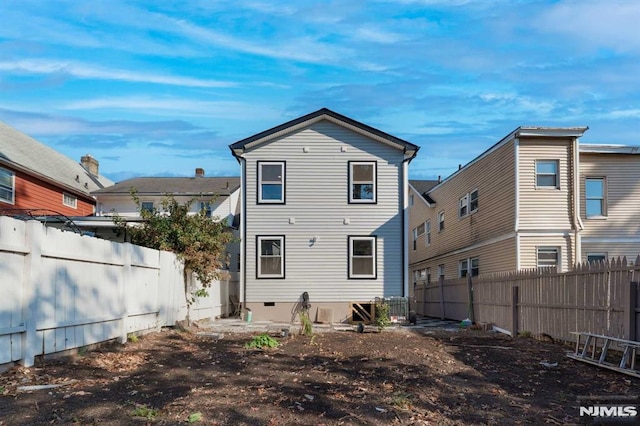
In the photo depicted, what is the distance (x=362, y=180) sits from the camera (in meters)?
19.9

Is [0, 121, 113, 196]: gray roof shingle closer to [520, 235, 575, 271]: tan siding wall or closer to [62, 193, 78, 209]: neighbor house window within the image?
[62, 193, 78, 209]: neighbor house window

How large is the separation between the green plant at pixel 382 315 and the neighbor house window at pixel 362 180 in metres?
3.83

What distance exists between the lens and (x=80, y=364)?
7.91 metres

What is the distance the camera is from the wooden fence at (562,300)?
9312 millimetres

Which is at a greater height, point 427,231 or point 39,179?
point 39,179

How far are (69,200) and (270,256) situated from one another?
1355 centimetres

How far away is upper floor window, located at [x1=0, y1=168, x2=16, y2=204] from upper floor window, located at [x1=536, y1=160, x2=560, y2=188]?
20.0 meters

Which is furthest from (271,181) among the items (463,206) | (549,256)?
(549,256)

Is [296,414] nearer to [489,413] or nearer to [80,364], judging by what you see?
[489,413]

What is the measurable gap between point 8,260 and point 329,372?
4.50 metres

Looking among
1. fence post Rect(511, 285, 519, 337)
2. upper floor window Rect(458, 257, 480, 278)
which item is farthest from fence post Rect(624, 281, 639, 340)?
upper floor window Rect(458, 257, 480, 278)

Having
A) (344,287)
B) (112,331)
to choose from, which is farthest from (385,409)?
(344,287)

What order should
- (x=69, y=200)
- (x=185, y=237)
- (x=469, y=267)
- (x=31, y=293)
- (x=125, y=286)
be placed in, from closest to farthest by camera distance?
(x=31, y=293), (x=125, y=286), (x=185, y=237), (x=469, y=267), (x=69, y=200)

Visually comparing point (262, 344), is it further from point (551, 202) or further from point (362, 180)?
point (551, 202)
